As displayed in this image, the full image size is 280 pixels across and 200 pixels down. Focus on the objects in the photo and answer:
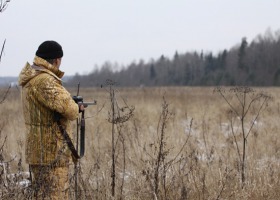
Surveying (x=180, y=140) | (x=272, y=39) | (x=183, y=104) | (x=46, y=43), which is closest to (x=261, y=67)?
(x=272, y=39)

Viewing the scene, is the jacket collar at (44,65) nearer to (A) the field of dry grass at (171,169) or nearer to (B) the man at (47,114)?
(B) the man at (47,114)

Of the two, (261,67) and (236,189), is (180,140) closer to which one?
(236,189)

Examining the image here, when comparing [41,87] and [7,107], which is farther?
[7,107]

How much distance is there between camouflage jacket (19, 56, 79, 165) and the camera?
3199mm

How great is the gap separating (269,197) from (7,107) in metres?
11.5

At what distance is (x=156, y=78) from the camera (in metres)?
90.6

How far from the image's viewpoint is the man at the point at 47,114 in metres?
3.19

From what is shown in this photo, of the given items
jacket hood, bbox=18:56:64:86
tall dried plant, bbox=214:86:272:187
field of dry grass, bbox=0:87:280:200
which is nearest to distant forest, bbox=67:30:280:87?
tall dried plant, bbox=214:86:272:187

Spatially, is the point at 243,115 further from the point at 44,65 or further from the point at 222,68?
the point at 222,68

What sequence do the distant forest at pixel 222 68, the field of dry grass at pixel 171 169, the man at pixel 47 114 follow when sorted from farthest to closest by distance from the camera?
the distant forest at pixel 222 68
the field of dry grass at pixel 171 169
the man at pixel 47 114

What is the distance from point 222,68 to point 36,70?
77364mm

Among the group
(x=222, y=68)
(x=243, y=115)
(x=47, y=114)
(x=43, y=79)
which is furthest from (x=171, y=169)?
(x=222, y=68)

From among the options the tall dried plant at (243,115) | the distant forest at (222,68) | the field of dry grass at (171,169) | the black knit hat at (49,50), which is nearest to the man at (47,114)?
the black knit hat at (49,50)

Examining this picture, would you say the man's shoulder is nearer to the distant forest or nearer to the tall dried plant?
the tall dried plant
